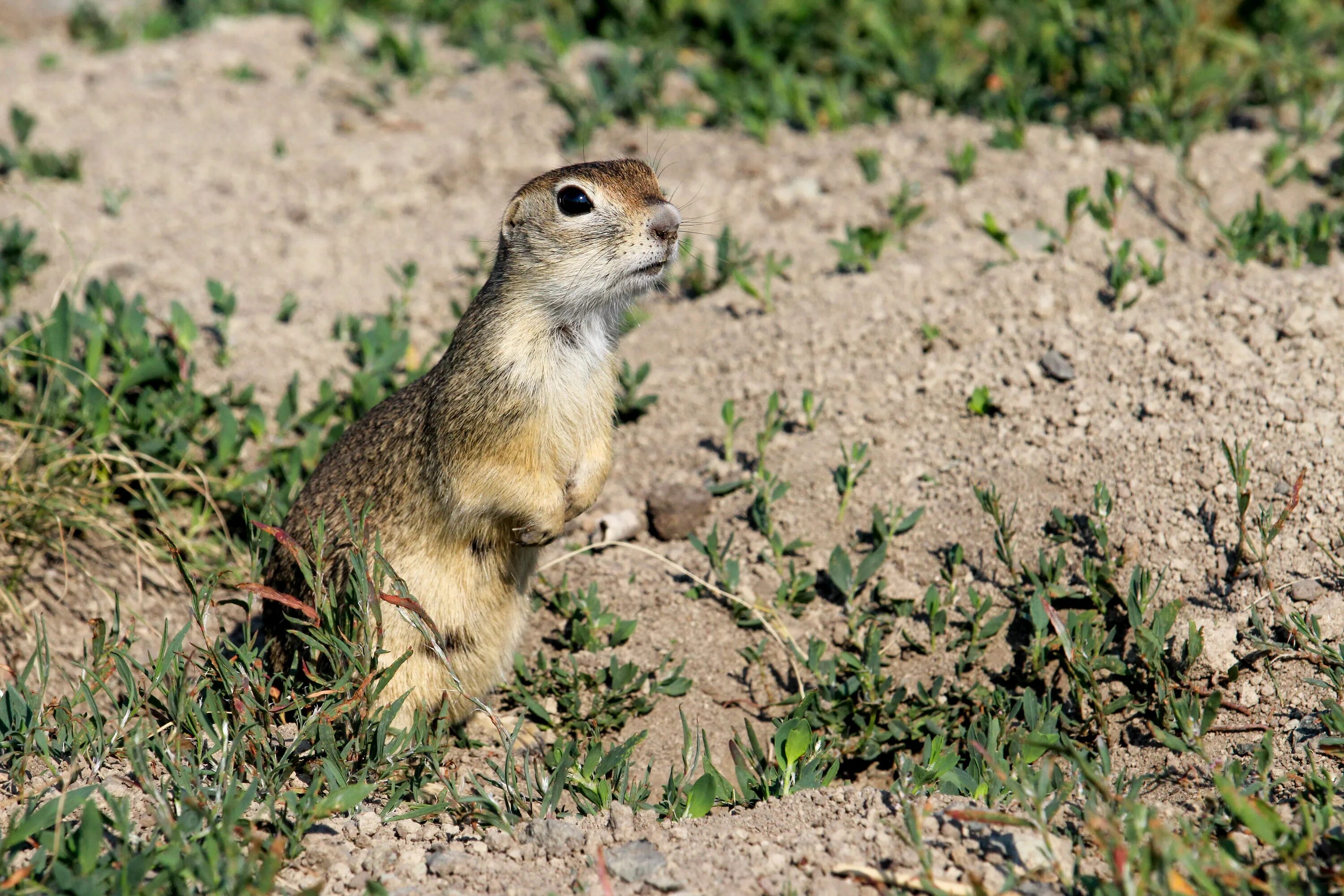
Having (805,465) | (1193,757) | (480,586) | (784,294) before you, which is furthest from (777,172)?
(1193,757)

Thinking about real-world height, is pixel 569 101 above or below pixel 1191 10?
below

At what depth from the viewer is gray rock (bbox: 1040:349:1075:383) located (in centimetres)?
458

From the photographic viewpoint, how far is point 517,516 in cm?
387

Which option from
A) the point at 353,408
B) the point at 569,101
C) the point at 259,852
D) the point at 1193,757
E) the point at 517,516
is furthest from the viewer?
the point at 569,101

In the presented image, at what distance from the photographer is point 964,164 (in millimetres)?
5867

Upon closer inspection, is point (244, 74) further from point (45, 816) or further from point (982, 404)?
A: point (45, 816)

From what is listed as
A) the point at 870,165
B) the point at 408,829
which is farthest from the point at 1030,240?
the point at 408,829

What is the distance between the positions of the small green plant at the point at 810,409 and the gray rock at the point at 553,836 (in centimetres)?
206

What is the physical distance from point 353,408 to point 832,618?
223cm

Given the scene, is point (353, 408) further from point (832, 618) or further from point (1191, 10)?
point (1191, 10)

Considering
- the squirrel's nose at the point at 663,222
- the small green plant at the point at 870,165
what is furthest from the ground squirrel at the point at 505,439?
the small green plant at the point at 870,165

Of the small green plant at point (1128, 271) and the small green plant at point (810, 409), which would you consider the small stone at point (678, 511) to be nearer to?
the small green plant at point (810, 409)

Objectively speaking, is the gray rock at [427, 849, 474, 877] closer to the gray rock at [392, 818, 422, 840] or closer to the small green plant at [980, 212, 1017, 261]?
the gray rock at [392, 818, 422, 840]

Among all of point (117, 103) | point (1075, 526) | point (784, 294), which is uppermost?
point (117, 103)
